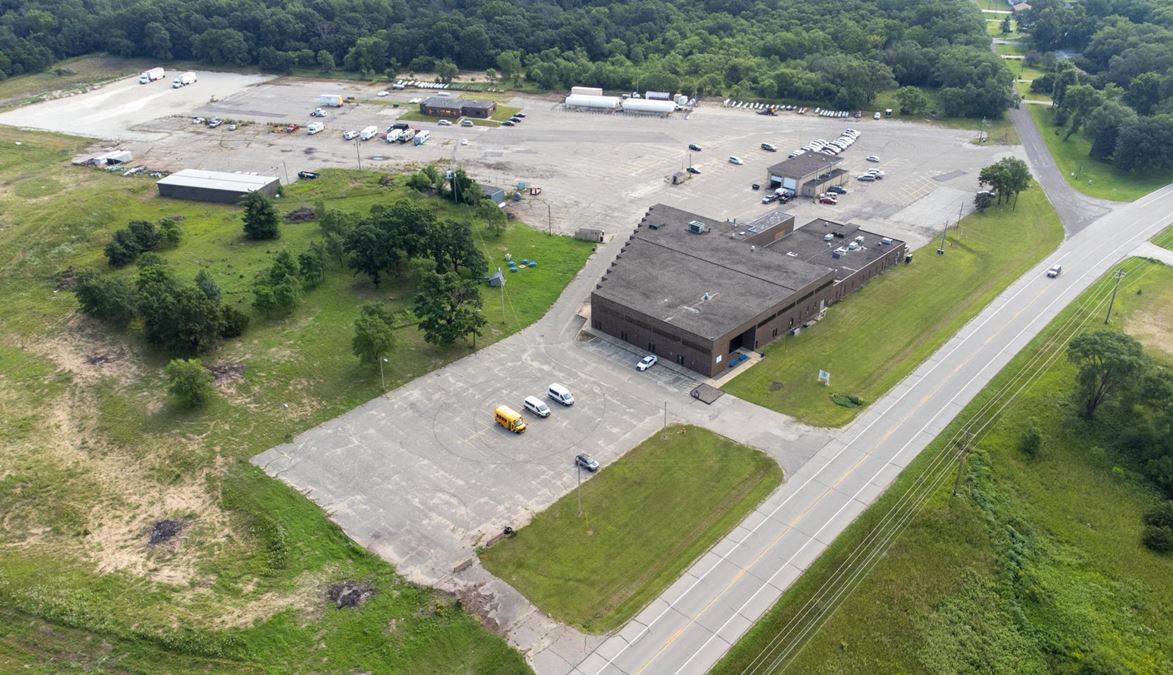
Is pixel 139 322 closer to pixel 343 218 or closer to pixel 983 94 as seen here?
pixel 343 218

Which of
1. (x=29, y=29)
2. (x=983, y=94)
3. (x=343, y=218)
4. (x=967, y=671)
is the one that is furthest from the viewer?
(x=29, y=29)

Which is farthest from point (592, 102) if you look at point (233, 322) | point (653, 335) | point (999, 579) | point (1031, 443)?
point (999, 579)

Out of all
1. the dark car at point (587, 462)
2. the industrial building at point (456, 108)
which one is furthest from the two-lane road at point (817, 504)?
the industrial building at point (456, 108)

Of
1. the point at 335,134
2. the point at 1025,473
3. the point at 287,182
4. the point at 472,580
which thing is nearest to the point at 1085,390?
the point at 1025,473

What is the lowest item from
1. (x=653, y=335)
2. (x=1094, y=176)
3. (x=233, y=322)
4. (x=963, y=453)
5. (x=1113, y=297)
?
(x=233, y=322)

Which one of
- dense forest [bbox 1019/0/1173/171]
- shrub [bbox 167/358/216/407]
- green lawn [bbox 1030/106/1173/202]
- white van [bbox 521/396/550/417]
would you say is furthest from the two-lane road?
dense forest [bbox 1019/0/1173/171]

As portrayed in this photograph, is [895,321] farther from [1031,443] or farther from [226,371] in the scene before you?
[226,371]

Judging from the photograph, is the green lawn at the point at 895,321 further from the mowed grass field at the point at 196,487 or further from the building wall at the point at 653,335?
the mowed grass field at the point at 196,487

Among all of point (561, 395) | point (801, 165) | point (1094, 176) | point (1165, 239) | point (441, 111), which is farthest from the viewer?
point (441, 111)
